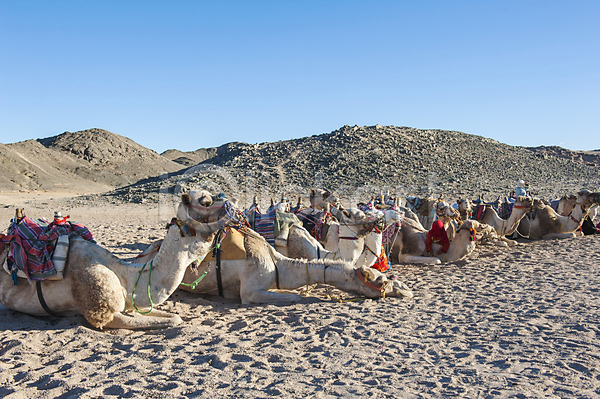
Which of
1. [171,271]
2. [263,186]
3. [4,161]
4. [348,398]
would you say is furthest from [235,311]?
[4,161]

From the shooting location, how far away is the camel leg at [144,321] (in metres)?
4.73

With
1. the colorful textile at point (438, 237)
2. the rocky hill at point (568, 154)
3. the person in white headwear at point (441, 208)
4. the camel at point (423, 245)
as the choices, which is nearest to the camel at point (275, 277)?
the camel at point (423, 245)

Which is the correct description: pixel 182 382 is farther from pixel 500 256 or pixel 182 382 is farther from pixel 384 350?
pixel 500 256

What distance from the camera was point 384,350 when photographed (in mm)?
4324

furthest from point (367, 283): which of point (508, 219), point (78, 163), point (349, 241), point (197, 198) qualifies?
point (78, 163)

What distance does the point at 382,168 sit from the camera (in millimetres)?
36594

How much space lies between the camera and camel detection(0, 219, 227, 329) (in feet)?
15.1

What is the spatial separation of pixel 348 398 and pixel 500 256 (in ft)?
27.3

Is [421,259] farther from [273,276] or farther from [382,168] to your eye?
[382,168]

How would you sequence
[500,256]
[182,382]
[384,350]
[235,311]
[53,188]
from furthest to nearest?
[53,188] < [500,256] < [235,311] < [384,350] < [182,382]

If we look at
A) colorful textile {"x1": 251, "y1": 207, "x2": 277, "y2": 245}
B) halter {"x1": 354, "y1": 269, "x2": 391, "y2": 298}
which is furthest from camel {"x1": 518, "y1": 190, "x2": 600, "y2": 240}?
colorful textile {"x1": 251, "y1": 207, "x2": 277, "y2": 245}

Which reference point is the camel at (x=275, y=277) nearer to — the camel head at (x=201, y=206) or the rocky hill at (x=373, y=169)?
the camel head at (x=201, y=206)

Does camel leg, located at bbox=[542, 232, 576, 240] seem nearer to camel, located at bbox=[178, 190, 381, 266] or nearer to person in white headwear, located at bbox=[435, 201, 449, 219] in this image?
person in white headwear, located at bbox=[435, 201, 449, 219]

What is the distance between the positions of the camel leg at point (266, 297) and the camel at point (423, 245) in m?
4.51
